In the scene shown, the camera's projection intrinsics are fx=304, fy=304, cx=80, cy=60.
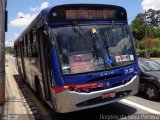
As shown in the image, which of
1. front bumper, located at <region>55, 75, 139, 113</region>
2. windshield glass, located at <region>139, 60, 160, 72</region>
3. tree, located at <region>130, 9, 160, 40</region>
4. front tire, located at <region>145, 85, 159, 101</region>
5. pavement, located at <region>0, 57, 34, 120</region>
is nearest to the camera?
front bumper, located at <region>55, 75, 139, 113</region>

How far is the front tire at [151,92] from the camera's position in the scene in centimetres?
1009

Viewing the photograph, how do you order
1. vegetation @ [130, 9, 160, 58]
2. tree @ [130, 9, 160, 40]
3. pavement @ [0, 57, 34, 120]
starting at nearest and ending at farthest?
1. pavement @ [0, 57, 34, 120]
2. vegetation @ [130, 9, 160, 58]
3. tree @ [130, 9, 160, 40]

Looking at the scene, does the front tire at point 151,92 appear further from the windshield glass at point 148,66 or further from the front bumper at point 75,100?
the front bumper at point 75,100

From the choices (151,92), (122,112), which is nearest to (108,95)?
(122,112)

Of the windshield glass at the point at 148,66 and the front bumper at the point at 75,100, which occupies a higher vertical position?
the windshield glass at the point at 148,66

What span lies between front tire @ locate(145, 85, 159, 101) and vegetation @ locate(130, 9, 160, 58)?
1748 inches

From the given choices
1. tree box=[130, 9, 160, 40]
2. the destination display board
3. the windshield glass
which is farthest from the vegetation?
the destination display board

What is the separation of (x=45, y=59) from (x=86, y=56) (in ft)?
4.35

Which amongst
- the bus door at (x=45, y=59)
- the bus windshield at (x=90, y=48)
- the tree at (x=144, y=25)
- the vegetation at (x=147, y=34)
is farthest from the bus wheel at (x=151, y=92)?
A: the tree at (x=144, y=25)

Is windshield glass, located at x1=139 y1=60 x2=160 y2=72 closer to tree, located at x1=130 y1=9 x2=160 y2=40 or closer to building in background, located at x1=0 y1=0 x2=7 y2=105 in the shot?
building in background, located at x1=0 y1=0 x2=7 y2=105

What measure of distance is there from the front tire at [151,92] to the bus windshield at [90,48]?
8.27 ft

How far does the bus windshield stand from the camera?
7312 mm

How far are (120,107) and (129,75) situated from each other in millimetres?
1595

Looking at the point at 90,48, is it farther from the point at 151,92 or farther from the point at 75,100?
the point at 151,92
